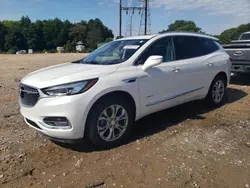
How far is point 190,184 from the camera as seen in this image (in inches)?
123

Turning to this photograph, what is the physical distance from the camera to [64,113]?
3.55 metres

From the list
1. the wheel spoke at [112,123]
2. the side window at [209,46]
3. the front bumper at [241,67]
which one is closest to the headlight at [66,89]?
the wheel spoke at [112,123]

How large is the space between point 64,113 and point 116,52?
65.9 inches

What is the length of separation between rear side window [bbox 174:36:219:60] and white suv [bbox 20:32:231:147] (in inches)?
0.8

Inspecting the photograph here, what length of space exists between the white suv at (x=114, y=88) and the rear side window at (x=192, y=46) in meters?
0.02

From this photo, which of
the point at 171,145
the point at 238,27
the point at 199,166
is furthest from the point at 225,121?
the point at 238,27

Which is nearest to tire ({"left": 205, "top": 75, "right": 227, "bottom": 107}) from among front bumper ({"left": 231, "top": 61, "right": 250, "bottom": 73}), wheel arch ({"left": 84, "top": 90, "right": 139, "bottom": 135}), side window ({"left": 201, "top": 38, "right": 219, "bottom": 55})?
side window ({"left": 201, "top": 38, "right": 219, "bottom": 55})

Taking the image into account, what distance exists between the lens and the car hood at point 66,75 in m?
3.67

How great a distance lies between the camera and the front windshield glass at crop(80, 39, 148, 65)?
443 cm

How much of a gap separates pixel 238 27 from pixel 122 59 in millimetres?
53726

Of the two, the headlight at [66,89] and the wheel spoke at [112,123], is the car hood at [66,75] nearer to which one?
the headlight at [66,89]

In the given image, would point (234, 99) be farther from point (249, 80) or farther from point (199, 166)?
point (199, 166)

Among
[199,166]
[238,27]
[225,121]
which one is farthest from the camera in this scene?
[238,27]

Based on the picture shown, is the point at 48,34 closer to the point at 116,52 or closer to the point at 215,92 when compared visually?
the point at 215,92
